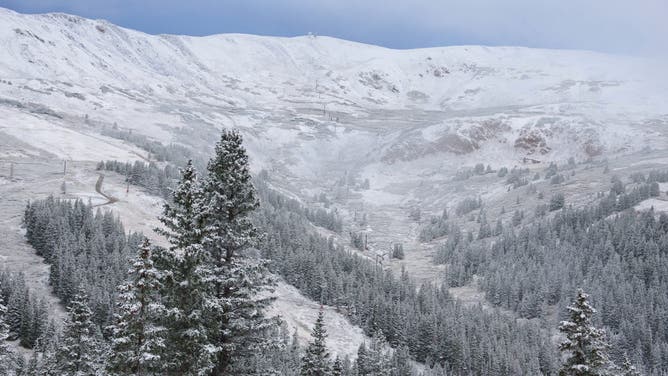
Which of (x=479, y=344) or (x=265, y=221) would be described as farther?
(x=265, y=221)

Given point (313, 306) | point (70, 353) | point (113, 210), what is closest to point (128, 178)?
point (113, 210)

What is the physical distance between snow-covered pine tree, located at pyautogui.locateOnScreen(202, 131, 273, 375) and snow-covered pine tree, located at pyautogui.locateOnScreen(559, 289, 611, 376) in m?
12.1

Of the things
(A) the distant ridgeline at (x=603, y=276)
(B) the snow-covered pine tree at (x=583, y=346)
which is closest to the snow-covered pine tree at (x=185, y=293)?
(B) the snow-covered pine tree at (x=583, y=346)

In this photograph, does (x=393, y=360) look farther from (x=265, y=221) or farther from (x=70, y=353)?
(x=70, y=353)

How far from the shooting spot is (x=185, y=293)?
24.1m

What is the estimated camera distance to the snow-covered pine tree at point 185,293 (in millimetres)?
23484

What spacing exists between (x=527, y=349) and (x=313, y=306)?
4438 cm

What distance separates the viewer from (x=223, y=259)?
84.6ft

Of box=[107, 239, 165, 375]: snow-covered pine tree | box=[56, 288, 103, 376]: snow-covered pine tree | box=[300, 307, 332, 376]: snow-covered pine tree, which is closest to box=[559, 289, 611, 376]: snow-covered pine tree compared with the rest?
box=[107, 239, 165, 375]: snow-covered pine tree

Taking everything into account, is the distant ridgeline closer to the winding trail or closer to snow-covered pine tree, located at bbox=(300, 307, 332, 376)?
the winding trail

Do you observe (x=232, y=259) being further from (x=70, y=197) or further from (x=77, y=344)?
(x=70, y=197)

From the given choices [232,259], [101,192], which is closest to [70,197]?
[101,192]

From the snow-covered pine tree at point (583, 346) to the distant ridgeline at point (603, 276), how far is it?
12438 centimetres

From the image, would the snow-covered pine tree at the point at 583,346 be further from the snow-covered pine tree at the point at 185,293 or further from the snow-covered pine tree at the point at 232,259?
the snow-covered pine tree at the point at 185,293
